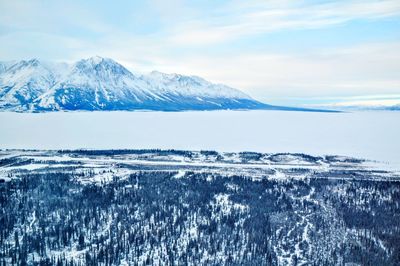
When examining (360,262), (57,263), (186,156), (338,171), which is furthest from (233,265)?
(186,156)

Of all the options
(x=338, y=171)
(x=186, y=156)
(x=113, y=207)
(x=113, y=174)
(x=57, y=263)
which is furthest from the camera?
(x=186, y=156)

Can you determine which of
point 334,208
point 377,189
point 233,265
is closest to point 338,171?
point 377,189

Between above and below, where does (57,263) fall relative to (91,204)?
below

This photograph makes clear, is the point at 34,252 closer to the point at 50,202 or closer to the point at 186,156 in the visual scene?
the point at 50,202

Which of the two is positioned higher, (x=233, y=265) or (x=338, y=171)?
(x=338, y=171)

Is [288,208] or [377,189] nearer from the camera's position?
[288,208]

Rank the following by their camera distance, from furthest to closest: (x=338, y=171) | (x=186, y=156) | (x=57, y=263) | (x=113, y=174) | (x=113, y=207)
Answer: (x=186, y=156) → (x=338, y=171) → (x=113, y=174) → (x=113, y=207) → (x=57, y=263)

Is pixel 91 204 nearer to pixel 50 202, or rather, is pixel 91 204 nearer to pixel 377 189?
pixel 50 202

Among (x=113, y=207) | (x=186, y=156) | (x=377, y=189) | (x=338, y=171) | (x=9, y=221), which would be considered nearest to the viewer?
(x=9, y=221)

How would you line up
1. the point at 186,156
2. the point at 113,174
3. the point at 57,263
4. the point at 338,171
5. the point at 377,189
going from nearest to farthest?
the point at 57,263
the point at 377,189
the point at 113,174
the point at 338,171
the point at 186,156
